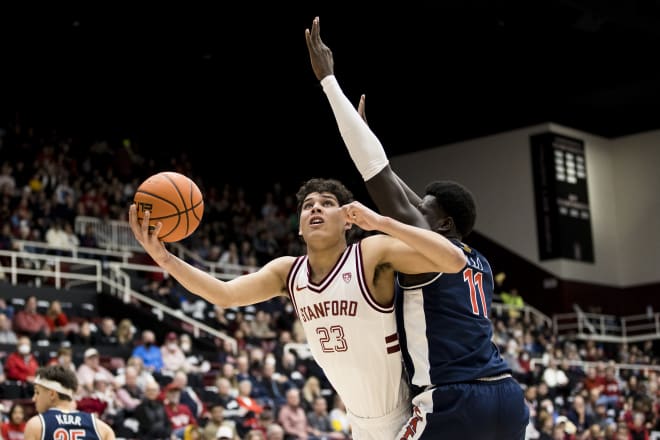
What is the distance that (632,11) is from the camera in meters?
22.0

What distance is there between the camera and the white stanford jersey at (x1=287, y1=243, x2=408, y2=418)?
4691 mm

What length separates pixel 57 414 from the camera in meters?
6.68

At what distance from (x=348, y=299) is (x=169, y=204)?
0.95 meters

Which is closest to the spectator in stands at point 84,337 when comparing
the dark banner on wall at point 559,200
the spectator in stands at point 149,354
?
the spectator in stands at point 149,354

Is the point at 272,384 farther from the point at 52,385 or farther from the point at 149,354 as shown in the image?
the point at 52,385

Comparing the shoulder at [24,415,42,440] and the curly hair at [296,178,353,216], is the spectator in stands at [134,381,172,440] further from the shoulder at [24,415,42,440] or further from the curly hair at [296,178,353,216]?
the curly hair at [296,178,353,216]

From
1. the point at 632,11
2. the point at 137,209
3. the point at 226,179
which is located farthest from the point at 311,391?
the point at 226,179

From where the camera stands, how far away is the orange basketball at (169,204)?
4895 millimetres

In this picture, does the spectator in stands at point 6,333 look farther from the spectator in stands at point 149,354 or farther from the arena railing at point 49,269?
the arena railing at point 49,269

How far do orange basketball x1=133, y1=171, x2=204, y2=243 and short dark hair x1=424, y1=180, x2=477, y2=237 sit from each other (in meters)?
1.14

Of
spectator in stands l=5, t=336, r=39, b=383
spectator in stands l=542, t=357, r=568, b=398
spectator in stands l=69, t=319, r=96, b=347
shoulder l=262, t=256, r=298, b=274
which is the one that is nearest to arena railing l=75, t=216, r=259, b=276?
spectator in stands l=69, t=319, r=96, b=347

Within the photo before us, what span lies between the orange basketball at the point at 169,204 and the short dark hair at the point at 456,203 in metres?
1.14

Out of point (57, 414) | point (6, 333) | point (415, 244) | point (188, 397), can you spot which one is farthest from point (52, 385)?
point (6, 333)

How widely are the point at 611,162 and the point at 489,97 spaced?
458cm
